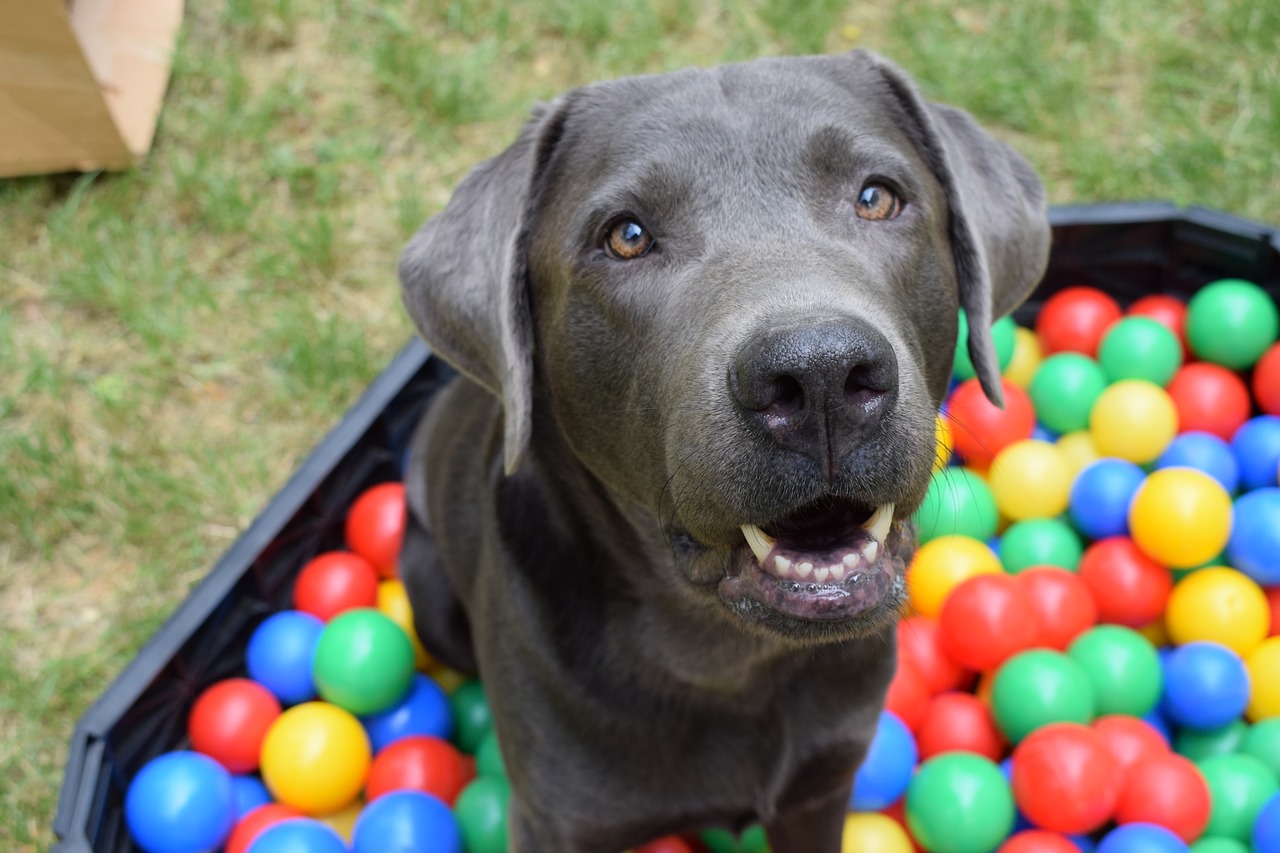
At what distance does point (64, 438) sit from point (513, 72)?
7.62 ft

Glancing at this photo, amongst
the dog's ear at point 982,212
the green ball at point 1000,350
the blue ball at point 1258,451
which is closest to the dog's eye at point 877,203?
the dog's ear at point 982,212

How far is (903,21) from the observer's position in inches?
200

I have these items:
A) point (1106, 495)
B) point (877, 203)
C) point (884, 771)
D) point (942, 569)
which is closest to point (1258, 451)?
point (1106, 495)

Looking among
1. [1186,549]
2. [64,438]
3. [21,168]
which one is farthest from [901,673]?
[21,168]

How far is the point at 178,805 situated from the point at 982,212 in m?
2.49

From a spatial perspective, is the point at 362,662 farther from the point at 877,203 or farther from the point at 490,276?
the point at 877,203

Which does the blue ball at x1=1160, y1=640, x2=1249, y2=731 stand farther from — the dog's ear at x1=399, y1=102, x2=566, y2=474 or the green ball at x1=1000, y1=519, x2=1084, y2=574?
the dog's ear at x1=399, y1=102, x2=566, y2=474

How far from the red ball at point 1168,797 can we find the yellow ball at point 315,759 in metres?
2.07

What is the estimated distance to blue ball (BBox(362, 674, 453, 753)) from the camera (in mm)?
3562

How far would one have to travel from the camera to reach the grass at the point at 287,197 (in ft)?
12.8

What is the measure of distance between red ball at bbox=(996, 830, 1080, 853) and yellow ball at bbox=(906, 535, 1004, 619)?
71 centimetres

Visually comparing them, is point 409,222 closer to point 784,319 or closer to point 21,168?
point 21,168

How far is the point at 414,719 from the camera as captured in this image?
3562 mm

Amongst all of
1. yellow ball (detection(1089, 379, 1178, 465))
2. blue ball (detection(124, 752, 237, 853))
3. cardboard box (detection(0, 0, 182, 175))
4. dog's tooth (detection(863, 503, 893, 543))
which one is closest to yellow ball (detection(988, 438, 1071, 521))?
yellow ball (detection(1089, 379, 1178, 465))
